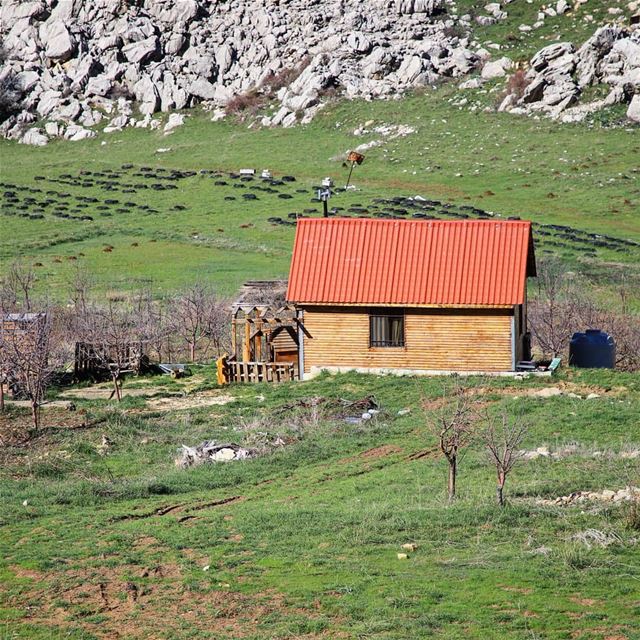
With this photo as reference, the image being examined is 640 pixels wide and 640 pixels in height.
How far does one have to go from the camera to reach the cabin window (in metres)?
37.1

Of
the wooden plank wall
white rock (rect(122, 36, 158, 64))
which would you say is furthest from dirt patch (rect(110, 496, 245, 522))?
white rock (rect(122, 36, 158, 64))

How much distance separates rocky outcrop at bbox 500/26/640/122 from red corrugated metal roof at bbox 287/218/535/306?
210 ft

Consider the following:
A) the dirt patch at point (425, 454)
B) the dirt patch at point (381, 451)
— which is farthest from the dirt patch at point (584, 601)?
the dirt patch at point (381, 451)

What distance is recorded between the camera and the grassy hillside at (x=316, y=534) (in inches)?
642

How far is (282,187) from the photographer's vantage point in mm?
87312

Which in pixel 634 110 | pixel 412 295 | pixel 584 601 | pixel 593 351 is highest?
pixel 634 110

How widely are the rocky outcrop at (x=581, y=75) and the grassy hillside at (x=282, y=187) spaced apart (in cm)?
296

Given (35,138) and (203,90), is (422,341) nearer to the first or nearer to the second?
(35,138)

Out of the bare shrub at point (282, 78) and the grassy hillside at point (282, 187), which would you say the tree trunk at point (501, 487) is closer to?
the grassy hillside at point (282, 187)

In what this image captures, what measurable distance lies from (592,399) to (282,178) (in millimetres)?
62103

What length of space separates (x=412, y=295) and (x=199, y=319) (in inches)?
474

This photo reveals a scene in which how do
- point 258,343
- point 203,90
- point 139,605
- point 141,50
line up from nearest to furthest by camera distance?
point 139,605 → point 258,343 → point 203,90 → point 141,50

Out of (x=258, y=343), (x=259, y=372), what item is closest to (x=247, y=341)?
(x=259, y=372)

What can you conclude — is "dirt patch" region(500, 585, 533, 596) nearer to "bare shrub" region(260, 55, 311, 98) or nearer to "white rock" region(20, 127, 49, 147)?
"bare shrub" region(260, 55, 311, 98)
